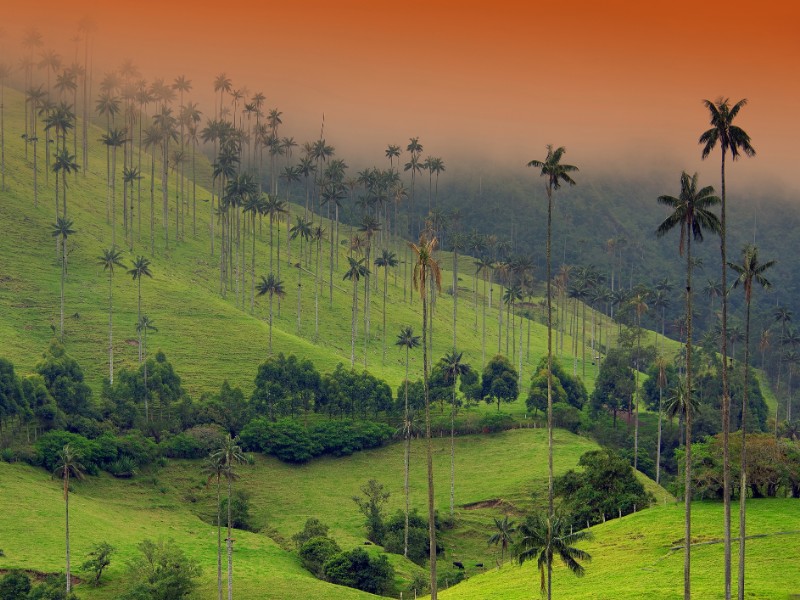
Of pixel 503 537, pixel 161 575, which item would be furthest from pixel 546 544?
pixel 503 537

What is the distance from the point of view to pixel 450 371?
186750mm

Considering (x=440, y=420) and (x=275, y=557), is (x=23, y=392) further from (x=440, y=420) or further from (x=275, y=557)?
(x=440, y=420)

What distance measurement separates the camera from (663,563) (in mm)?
105938

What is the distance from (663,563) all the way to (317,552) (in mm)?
50615

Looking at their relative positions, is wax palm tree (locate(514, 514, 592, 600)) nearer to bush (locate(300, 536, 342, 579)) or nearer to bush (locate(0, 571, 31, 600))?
bush (locate(300, 536, 342, 579))

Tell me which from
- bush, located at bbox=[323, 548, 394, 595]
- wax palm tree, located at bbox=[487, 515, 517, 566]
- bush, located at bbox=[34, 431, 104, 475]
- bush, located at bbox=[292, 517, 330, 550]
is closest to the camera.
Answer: bush, located at bbox=[323, 548, 394, 595]

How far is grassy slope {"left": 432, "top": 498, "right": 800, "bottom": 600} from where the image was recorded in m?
94.3

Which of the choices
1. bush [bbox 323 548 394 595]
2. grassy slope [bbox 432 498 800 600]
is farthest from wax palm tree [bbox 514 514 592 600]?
bush [bbox 323 548 394 595]

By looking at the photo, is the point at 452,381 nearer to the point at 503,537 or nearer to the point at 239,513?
the point at 239,513

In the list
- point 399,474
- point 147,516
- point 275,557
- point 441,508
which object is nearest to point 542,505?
point 441,508

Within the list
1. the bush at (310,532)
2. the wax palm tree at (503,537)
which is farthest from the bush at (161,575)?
the wax palm tree at (503,537)

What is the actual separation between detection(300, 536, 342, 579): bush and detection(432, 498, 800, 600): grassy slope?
25676 mm

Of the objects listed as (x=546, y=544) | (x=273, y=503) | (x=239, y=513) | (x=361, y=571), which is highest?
(x=546, y=544)

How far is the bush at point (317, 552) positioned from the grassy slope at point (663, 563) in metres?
25.7
